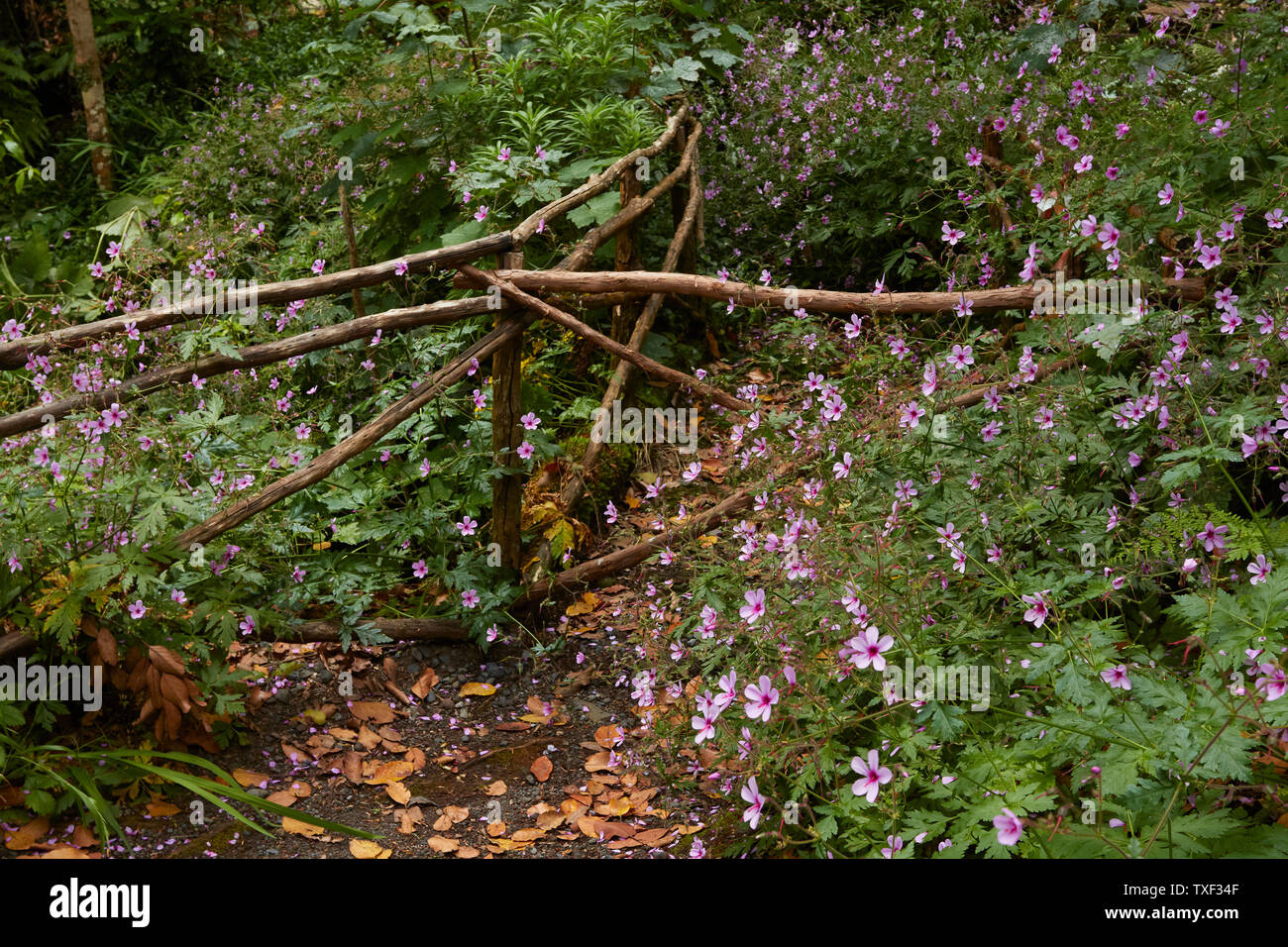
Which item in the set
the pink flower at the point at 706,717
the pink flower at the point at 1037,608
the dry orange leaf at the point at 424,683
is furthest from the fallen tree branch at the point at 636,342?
the pink flower at the point at 1037,608

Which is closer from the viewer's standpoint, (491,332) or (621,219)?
(491,332)

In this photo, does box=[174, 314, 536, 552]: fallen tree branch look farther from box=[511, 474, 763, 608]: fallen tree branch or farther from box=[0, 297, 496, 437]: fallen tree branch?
box=[511, 474, 763, 608]: fallen tree branch

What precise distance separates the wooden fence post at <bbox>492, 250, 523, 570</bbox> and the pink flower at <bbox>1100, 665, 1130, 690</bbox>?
2281 mm

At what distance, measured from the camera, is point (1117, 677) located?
2150mm

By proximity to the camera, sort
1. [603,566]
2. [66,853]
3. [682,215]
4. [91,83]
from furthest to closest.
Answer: [91,83]
[682,215]
[603,566]
[66,853]

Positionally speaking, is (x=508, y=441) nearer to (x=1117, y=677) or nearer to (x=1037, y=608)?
(x=1037, y=608)

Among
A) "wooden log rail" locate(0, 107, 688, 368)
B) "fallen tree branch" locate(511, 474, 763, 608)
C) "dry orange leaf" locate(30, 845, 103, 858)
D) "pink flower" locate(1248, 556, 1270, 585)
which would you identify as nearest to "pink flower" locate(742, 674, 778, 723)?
"pink flower" locate(1248, 556, 1270, 585)

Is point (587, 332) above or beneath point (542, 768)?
above

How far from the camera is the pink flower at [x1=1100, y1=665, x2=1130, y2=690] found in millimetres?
2133

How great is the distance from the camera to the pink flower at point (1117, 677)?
2.13 meters

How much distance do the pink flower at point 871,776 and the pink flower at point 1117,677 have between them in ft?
1.67

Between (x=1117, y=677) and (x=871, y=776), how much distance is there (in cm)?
55

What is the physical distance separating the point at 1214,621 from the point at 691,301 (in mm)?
3790

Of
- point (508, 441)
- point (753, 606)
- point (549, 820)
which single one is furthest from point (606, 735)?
point (753, 606)
